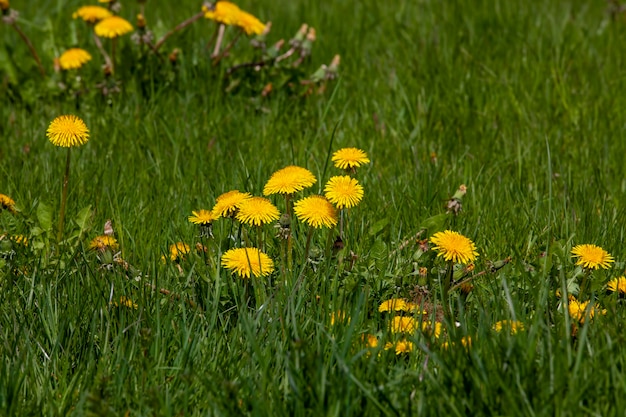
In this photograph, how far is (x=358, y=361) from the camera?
1970 mm

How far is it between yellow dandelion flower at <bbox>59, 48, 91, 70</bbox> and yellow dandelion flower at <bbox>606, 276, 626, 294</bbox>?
2380 mm

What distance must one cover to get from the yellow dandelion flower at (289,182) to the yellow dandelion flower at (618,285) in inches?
30.9

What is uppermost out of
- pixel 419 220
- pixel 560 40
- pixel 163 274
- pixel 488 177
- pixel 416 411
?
pixel 560 40

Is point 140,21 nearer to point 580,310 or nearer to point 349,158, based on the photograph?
point 349,158

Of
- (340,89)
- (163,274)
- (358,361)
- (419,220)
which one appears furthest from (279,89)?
(358,361)

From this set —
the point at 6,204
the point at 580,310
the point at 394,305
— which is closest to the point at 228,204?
the point at 394,305

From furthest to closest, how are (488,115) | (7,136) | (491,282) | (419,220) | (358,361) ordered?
(488,115)
(7,136)
(419,220)
(491,282)
(358,361)

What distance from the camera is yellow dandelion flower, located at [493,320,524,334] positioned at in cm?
188

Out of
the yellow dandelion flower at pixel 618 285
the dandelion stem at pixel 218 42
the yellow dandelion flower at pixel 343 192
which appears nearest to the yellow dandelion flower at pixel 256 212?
the yellow dandelion flower at pixel 343 192

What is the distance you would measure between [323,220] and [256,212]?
0.17 metres

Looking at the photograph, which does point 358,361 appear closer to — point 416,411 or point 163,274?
point 416,411

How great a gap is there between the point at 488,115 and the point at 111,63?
64.8 inches

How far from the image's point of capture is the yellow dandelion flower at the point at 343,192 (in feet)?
7.30

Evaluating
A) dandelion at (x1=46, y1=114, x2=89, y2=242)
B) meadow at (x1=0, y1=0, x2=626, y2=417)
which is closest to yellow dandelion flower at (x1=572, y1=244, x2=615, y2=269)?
meadow at (x1=0, y1=0, x2=626, y2=417)
